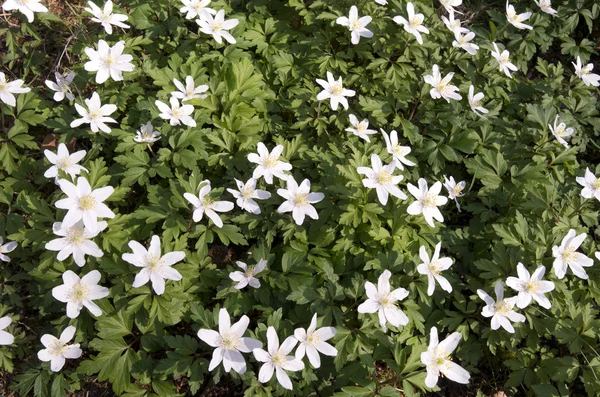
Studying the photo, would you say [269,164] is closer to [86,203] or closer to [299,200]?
[299,200]

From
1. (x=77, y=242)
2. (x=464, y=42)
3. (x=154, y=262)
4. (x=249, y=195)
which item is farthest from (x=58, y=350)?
(x=464, y=42)

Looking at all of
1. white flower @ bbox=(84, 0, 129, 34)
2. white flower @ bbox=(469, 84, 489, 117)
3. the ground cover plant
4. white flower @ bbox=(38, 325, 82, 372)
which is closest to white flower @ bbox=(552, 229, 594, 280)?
the ground cover plant

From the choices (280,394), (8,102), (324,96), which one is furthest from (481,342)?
(8,102)

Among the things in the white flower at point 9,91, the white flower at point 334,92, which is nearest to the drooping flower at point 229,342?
the white flower at point 334,92

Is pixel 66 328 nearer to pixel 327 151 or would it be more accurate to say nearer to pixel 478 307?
pixel 327 151

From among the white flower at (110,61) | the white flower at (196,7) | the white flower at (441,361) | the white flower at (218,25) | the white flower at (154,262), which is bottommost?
the white flower at (441,361)

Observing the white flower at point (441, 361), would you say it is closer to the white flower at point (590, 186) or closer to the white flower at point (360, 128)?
the white flower at point (360, 128)
